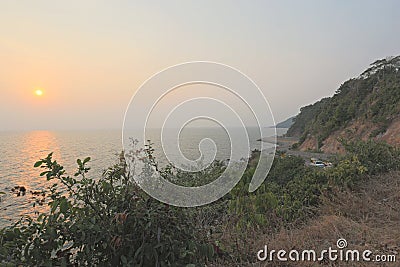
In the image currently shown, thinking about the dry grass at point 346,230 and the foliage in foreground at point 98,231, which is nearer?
the foliage in foreground at point 98,231

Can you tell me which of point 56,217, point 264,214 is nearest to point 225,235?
point 264,214

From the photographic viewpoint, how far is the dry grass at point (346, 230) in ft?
9.24

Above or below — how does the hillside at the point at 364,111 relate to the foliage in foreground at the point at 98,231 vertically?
above

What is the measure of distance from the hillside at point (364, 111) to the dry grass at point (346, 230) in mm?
19548

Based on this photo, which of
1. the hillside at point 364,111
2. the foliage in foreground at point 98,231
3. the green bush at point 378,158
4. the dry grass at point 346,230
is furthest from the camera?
the hillside at point 364,111

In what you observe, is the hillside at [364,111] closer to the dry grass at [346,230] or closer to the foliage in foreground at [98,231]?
the dry grass at [346,230]

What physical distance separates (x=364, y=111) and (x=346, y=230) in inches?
1186

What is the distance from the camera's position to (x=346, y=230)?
328 centimetres

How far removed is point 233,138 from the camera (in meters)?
2.56

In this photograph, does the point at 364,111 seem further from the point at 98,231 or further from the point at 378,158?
the point at 98,231

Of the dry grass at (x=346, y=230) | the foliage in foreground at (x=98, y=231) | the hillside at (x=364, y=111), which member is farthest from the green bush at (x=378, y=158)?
the hillside at (x=364, y=111)

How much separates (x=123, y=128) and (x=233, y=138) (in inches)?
41.2

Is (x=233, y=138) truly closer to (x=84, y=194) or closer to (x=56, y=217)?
(x=84, y=194)

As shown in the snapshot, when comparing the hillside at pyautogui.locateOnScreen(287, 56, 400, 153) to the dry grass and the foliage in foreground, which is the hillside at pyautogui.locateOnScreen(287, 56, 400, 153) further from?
the foliage in foreground
